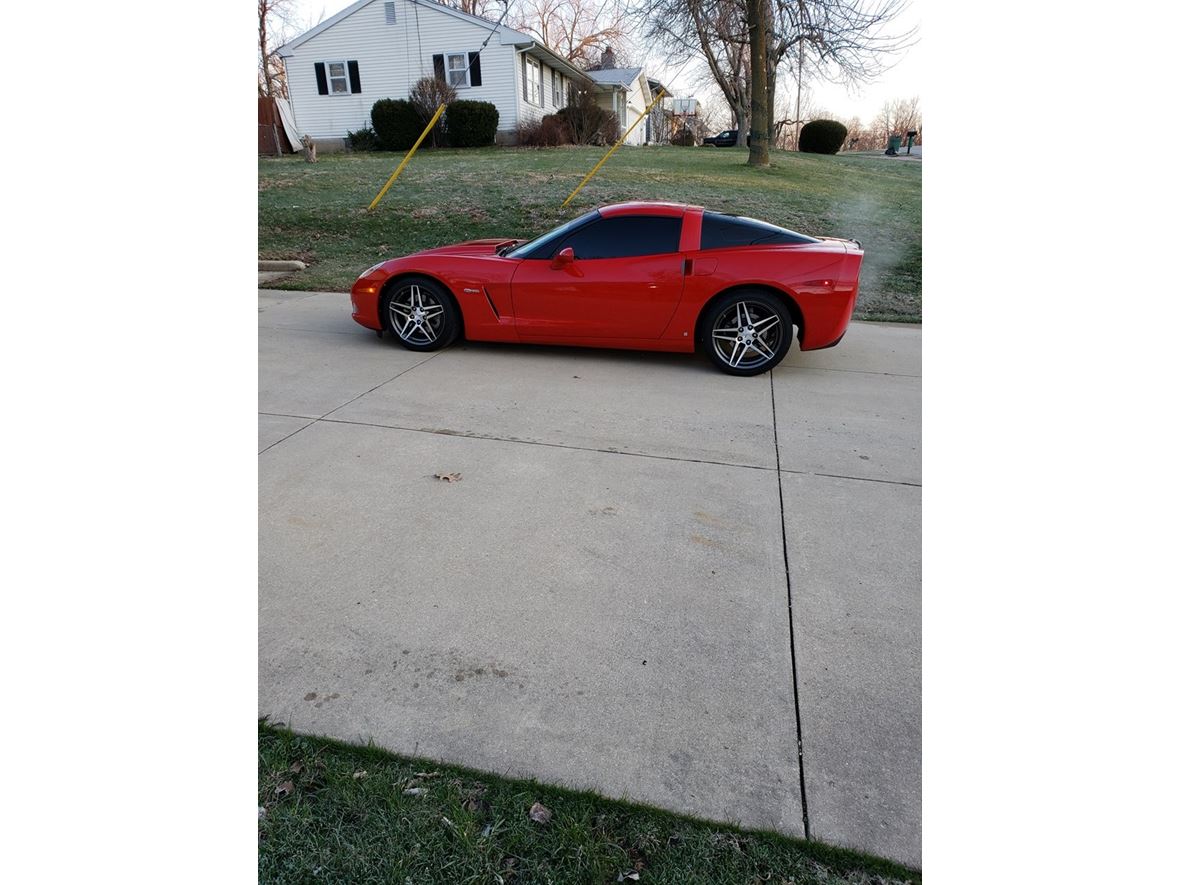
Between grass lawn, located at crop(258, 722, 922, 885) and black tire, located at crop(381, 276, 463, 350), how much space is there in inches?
179

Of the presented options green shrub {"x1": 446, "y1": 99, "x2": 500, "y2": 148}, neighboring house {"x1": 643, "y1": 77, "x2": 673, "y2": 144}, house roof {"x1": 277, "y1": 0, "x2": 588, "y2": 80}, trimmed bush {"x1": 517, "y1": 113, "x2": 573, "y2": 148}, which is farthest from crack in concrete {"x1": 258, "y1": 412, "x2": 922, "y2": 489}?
neighboring house {"x1": 643, "y1": 77, "x2": 673, "y2": 144}

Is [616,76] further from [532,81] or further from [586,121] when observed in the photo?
[586,121]

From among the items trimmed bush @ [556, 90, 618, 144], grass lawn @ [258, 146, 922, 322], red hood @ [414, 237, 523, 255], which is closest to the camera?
red hood @ [414, 237, 523, 255]

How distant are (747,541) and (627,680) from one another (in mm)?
1089

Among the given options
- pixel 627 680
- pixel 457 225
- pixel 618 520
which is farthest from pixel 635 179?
pixel 627 680

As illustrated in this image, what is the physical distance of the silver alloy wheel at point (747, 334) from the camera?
561 centimetres

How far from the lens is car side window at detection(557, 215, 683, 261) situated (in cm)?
565

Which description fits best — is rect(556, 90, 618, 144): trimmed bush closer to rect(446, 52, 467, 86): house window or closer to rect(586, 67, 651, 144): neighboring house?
rect(446, 52, 467, 86): house window

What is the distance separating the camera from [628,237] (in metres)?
5.71

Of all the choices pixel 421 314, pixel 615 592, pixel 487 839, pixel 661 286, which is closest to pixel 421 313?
pixel 421 314

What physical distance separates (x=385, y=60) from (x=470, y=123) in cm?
562

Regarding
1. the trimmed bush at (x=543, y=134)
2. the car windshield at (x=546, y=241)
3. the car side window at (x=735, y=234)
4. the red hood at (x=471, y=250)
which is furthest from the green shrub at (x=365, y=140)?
the car side window at (x=735, y=234)

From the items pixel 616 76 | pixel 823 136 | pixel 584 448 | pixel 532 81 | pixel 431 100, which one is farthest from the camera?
pixel 616 76

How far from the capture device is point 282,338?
21.8 ft
